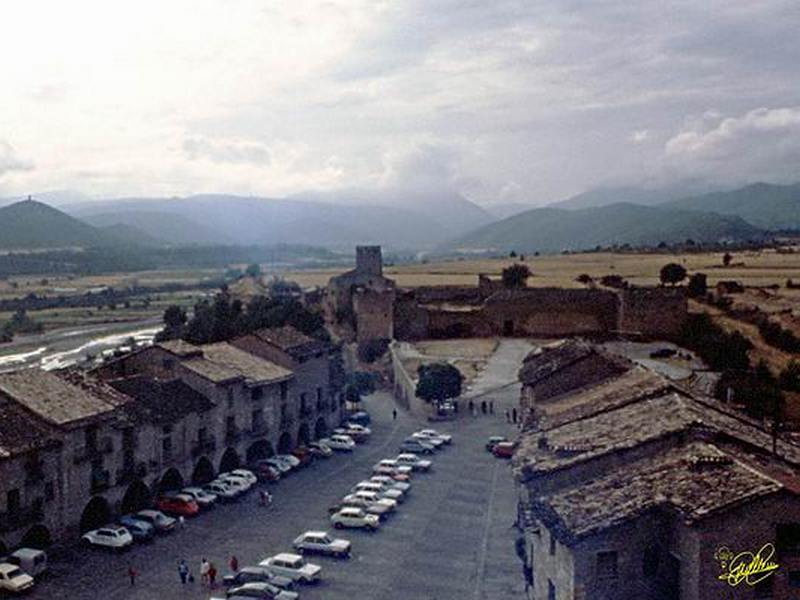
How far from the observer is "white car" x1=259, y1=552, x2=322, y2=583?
103ft

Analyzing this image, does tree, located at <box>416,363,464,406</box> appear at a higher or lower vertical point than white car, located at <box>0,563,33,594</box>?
higher

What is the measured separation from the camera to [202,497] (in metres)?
40.3

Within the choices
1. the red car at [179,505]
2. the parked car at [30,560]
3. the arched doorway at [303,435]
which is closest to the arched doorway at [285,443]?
the arched doorway at [303,435]

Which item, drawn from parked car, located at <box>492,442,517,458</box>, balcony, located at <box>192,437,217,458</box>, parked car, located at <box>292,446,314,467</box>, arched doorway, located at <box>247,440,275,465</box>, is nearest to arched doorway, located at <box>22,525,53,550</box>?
balcony, located at <box>192,437,217,458</box>

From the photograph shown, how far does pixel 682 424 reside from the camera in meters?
24.7

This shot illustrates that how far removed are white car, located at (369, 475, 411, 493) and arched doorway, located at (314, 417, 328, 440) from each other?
10330 millimetres

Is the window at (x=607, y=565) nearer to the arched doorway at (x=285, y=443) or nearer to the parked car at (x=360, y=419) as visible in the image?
the arched doorway at (x=285, y=443)

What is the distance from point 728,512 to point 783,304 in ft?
194

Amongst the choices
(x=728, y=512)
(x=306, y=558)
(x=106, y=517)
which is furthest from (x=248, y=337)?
(x=728, y=512)

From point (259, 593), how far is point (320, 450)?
19.5 metres

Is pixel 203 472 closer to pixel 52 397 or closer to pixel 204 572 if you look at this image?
pixel 52 397

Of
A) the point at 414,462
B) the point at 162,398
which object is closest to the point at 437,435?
the point at 414,462

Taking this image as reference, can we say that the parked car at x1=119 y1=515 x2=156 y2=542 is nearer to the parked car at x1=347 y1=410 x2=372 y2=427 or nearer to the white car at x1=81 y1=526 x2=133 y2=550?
the white car at x1=81 y1=526 x2=133 y2=550

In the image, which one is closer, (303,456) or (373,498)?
→ (373,498)
